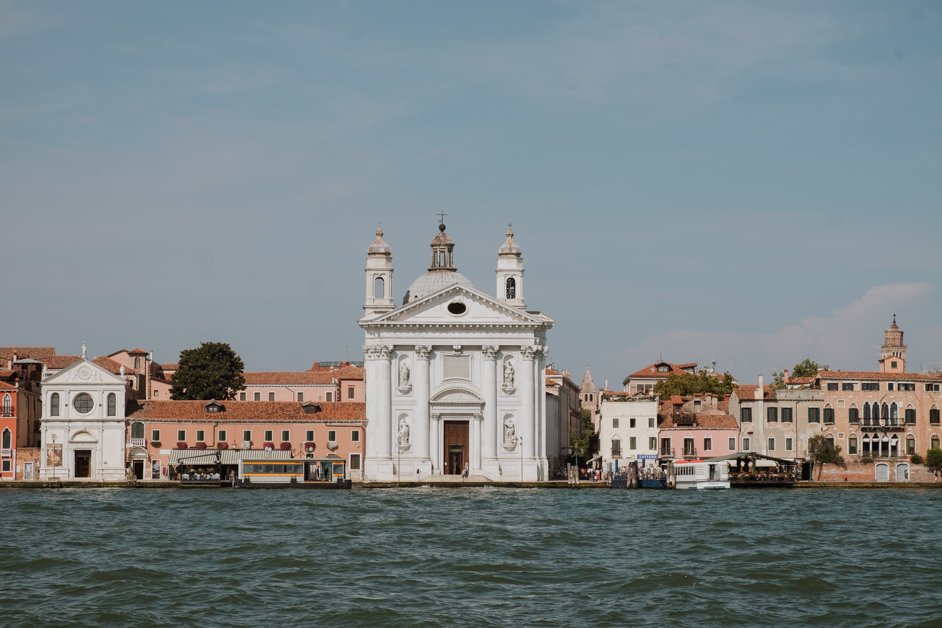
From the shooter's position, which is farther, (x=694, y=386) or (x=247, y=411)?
(x=694, y=386)

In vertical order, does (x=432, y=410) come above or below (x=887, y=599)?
above

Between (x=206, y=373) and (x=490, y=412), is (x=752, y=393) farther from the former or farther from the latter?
(x=206, y=373)

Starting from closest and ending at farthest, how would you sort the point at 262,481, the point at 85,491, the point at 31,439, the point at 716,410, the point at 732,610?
the point at 732,610, the point at 85,491, the point at 262,481, the point at 31,439, the point at 716,410

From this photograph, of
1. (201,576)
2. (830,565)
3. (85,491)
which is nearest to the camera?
(201,576)

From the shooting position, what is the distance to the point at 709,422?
235 feet

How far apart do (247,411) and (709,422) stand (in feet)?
69.2

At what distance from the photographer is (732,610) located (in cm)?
2489

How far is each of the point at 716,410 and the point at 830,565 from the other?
43775 mm

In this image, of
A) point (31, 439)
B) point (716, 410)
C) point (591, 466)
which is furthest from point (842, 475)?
point (31, 439)

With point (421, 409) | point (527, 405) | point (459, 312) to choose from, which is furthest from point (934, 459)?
point (421, 409)

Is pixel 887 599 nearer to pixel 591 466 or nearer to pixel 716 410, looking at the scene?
pixel 716 410

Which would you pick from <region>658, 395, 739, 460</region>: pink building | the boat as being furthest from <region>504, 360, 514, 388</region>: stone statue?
<region>658, 395, 739, 460</region>: pink building

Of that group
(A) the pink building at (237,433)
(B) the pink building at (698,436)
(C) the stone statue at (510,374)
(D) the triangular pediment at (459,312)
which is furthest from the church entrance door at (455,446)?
(B) the pink building at (698,436)

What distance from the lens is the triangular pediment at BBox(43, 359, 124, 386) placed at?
6619 cm
